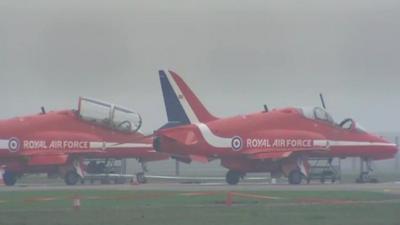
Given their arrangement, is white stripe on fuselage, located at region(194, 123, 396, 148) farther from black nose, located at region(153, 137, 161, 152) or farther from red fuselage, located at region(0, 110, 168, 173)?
red fuselage, located at region(0, 110, 168, 173)

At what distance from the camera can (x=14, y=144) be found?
73875mm

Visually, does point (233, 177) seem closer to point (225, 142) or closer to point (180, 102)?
point (225, 142)

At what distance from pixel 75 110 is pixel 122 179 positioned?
5.08 m

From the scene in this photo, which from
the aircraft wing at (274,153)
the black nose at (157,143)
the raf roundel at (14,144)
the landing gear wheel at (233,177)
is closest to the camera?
the black nose at (157,143)

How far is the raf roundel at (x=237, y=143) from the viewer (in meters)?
70.4

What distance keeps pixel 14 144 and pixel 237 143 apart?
13.1m

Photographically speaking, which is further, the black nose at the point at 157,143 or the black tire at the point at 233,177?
the black tire at the point at 233,177

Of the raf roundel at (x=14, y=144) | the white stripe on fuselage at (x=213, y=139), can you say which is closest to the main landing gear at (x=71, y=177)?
the raf roundel at (x=14, y=144)

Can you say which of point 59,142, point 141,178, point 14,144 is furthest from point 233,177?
point 14,144

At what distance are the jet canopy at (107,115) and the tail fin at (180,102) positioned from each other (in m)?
3.55

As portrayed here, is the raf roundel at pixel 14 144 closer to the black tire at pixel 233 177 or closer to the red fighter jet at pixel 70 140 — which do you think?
the red fighter jet at pixel 70 140
